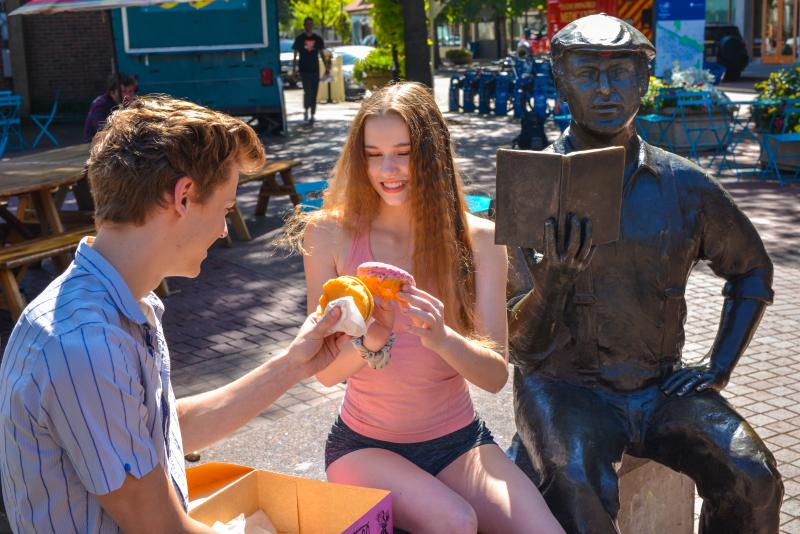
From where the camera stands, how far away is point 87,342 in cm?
170

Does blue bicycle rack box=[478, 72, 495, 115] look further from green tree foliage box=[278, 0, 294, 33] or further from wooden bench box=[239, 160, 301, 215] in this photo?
green tree foliage box=[278, 0, 294, 33]

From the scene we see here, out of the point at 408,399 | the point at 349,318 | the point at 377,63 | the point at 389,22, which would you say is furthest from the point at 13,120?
the point at 349,318

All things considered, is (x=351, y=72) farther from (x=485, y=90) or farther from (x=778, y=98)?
(x=778, y=98)

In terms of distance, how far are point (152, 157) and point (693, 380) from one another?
1742 mm

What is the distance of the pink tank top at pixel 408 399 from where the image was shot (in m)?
2.78

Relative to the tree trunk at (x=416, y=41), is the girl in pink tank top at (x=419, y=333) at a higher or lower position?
lower

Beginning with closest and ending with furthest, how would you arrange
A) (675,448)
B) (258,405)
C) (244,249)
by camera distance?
(258,405) < (675,448) < (244,249)

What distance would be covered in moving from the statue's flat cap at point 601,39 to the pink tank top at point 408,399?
3.05 feet

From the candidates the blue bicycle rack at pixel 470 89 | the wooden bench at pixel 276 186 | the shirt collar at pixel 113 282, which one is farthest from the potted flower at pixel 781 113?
the shirt collar at pixel 113 282

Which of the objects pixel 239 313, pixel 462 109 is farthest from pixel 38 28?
pixel 239 313

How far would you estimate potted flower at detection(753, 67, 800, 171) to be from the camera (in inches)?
452

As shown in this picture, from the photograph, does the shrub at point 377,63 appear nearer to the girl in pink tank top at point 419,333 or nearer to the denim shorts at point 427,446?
the girl in pink tank top at point 419,333

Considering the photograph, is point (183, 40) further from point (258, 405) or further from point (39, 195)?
point (258, 405)

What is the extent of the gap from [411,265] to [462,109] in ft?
61.4
